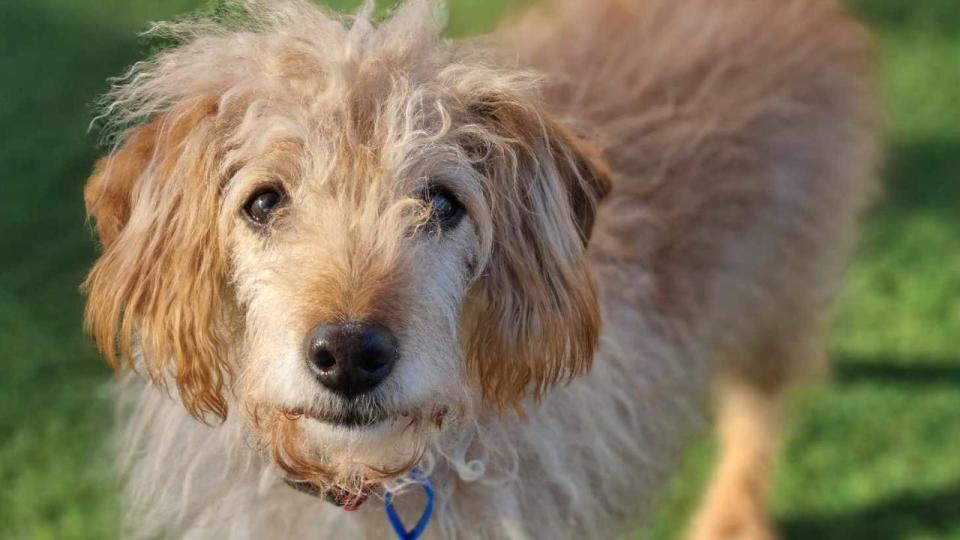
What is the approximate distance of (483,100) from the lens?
2631 millimetres

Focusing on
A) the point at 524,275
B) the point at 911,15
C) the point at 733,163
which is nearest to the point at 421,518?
the point at 524,275

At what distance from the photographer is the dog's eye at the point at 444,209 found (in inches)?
100

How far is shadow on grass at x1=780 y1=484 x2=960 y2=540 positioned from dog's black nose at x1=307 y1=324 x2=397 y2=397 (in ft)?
9.67

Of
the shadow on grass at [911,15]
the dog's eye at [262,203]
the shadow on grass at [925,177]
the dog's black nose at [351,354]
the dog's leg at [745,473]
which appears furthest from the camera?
the shadow on grass at [911,15]

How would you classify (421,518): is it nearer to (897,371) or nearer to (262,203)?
(262,203)

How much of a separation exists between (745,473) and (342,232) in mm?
2757

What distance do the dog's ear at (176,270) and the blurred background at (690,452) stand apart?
0.87 m

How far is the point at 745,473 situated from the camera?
4.64m

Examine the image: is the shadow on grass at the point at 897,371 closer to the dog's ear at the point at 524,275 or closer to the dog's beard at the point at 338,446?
the dog's ear at the point at 524,275

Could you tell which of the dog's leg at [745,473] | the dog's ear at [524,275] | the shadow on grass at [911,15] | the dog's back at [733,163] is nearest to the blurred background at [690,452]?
the dog's leg at [745,473]

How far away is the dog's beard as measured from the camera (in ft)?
7.85

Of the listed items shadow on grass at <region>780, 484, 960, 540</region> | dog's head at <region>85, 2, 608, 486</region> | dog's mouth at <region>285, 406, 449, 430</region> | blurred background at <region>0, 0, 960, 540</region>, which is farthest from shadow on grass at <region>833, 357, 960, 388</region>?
dog's mouth at <region>285, 406, 449, 430</region>

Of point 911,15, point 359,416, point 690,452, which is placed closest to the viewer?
point 359,416

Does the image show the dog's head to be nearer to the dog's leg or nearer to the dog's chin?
the dog's chin
